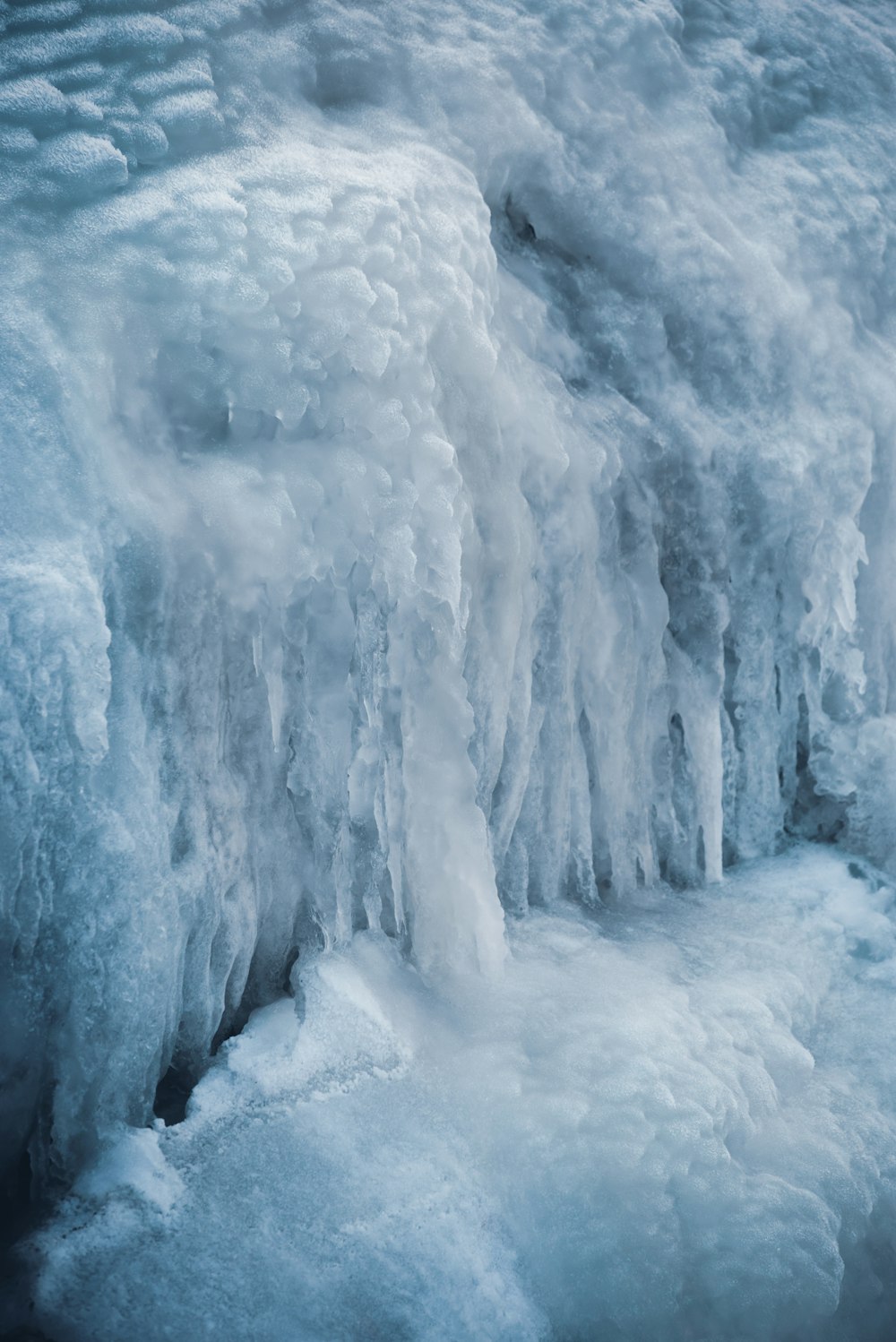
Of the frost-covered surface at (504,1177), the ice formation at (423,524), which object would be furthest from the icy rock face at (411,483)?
the frost-covered surface at (504,1177)

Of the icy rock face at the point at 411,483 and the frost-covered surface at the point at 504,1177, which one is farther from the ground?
the icy rock face at the point at 411,483

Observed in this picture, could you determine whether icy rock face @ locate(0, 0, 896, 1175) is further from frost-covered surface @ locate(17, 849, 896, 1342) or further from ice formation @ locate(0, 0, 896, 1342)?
frost-covered surface @ locate(17, 849, 896, 1342)

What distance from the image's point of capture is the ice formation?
184 centimetres

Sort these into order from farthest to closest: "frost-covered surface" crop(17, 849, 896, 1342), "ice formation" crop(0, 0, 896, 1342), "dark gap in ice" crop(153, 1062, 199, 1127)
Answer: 1. "dark gap in ice" crop(153, 1062, 199, 1127)
2. "ice formation" crop(0, 0, 896, 1342)
3. "frost-covered surface" crop(17, 849, 896, 1342)

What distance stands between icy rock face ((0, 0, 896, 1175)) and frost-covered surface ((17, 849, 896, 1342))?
0.16 meters

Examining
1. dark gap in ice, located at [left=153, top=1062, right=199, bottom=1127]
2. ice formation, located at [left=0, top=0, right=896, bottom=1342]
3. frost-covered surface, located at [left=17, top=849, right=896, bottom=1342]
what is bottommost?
dark gap in ice, located at [left=153, top=1062, right=199, bottom=1127]

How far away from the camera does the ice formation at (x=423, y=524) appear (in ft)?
6.05

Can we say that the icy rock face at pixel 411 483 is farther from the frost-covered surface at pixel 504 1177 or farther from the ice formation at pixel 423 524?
the frost-covered surface at pixel 504 1177

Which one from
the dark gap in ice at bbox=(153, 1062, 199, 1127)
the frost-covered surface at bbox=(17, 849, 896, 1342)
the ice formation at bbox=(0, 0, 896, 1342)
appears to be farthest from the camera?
the dark gap in ice at bbox=(153, 1062, 199, 1127)

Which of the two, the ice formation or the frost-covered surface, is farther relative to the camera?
the ice formation

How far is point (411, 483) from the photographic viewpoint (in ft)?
7.37

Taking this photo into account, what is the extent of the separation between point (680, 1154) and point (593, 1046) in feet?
0.87

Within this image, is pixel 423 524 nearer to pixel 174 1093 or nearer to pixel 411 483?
pixel 411 483

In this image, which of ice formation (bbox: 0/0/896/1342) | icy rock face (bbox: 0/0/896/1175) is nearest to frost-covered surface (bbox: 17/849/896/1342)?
ice formation (bbox: 0/0/896/1342)
